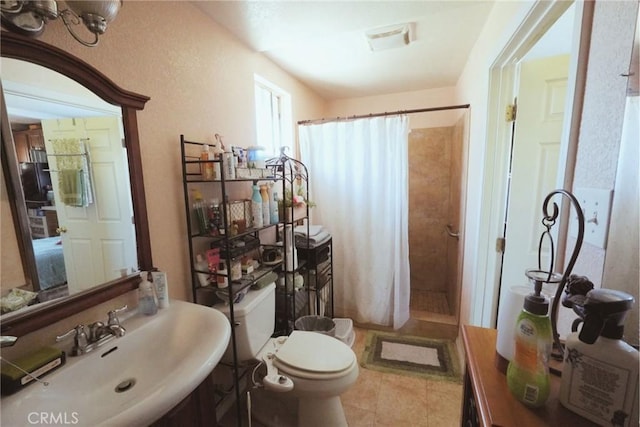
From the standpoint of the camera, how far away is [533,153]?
1.35 meters

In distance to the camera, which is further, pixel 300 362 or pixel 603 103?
pixel 300 362

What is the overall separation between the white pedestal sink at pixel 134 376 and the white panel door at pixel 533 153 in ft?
4.97

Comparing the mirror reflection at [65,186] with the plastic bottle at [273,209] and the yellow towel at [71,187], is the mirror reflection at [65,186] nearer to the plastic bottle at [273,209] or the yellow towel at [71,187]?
the yellow towel at [71,187]

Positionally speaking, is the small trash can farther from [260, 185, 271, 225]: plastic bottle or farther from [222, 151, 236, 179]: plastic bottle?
[222, 151, 236, 179]: plastic bottle

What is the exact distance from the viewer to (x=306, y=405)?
4.47 feet

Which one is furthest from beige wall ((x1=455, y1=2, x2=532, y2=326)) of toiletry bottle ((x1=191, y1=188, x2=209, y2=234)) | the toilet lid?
toiletry bottle ((x1=191, y1=188, x2=209, y2=234))

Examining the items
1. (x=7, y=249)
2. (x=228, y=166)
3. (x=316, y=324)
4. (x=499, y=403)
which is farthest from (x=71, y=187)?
(x=316, y=324)

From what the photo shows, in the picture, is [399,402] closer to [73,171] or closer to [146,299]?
[146,299]

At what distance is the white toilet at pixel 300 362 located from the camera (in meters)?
1.25

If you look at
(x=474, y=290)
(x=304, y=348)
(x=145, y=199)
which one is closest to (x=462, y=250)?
(x=474, y=290)

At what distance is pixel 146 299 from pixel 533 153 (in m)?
1.96

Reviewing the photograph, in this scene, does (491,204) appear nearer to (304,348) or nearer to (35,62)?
(304,348)

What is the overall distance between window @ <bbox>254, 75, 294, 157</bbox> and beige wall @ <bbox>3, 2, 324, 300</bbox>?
1.37 feet

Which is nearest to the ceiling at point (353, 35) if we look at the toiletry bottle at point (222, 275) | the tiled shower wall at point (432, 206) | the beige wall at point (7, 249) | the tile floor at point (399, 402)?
the tiled shower wall at point (432, 206)
